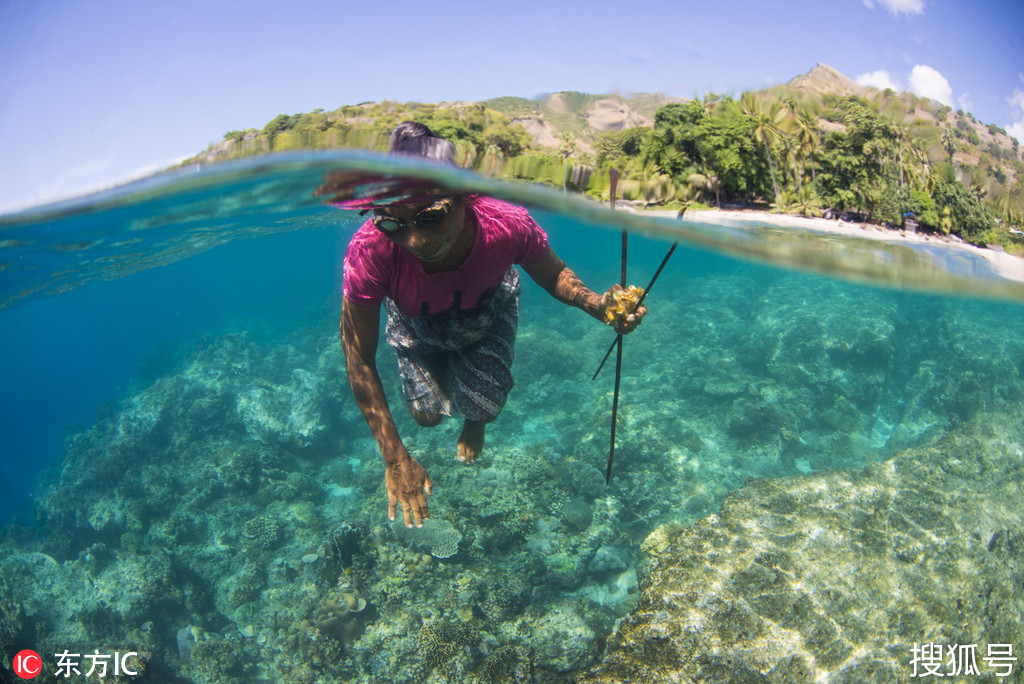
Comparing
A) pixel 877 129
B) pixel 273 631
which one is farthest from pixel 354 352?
pixel 273 631

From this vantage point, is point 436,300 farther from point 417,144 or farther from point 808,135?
point 808,135

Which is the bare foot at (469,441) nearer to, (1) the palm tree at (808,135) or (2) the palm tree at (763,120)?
(2) the palm tree at (763,120)

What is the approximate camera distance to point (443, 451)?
11312 mm

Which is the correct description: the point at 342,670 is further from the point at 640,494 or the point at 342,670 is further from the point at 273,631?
the point at 640,494

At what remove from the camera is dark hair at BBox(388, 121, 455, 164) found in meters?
3.75

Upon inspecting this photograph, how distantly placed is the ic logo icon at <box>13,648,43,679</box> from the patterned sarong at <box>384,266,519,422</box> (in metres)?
10.6

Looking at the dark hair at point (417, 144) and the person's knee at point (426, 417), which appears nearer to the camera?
the dark hair at point (417, 144)

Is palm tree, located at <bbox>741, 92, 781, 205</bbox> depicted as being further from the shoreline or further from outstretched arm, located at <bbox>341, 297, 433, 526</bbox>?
outstretched arm, located at <bbox>341, 297, 433, 526</bbox>

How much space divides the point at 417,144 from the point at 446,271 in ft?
3.59

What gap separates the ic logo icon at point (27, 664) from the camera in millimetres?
8734

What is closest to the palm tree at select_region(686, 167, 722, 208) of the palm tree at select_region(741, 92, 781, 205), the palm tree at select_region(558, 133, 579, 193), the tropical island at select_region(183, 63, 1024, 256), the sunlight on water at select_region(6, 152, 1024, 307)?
the tropical island at select_region(183, 63, 1024, 256)

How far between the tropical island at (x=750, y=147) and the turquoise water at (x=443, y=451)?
38 centimetres

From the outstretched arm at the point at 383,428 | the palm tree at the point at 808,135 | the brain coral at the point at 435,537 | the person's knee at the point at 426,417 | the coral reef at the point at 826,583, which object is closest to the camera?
the outstretched arm at the point at 383,428

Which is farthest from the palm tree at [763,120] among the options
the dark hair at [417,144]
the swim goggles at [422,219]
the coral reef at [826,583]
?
the coral reef at [826,583]
